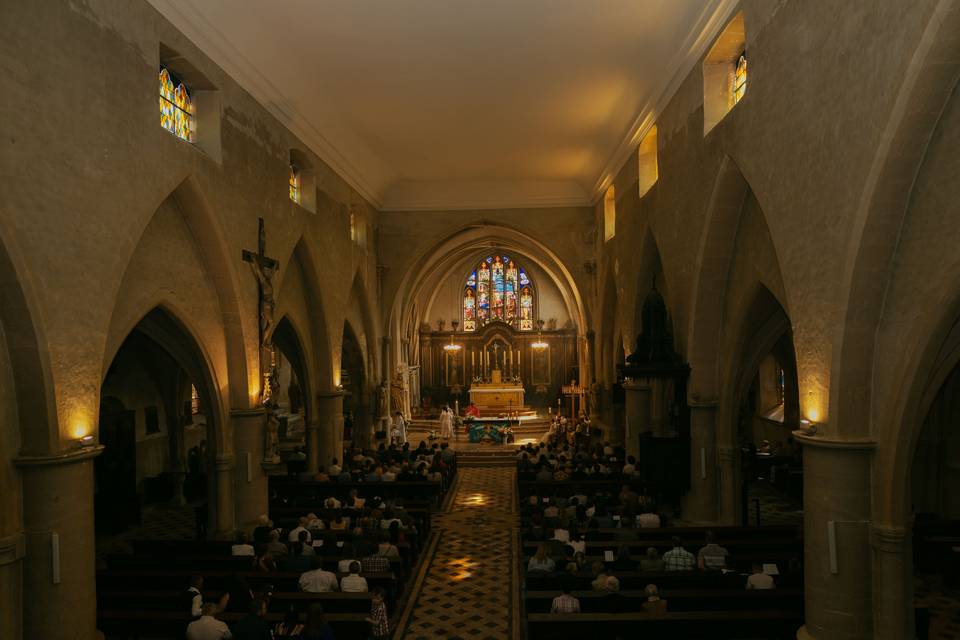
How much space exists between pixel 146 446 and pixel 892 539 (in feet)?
63.1

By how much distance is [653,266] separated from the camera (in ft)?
63.2

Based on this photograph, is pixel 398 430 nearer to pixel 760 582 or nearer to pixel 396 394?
pixel 396 394

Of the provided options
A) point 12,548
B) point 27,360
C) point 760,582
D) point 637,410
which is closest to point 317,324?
point 637,410

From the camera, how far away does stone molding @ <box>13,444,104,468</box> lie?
28.8 feet

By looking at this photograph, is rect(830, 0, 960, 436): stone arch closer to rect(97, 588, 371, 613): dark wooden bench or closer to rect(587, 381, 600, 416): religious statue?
rect(97, 588, 371, 613): dark wooden bench

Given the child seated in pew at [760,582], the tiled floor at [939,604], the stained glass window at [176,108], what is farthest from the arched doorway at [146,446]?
the tiled floor at [939,604]

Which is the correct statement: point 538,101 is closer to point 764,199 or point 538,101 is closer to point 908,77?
point 764,199

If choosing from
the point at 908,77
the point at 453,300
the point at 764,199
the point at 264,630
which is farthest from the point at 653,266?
the point at 453,300

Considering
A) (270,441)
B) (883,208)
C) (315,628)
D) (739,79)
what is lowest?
(315,628)

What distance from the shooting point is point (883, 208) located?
25.4 feet

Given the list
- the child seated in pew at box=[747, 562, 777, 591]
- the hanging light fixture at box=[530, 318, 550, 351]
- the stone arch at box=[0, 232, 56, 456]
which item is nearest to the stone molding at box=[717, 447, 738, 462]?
the child seated in pew at box=[747, 562, 777, 591]

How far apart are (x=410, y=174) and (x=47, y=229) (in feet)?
61.7

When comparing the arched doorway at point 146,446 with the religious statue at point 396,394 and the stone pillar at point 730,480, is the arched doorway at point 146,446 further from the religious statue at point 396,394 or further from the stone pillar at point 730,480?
the stone pillar at point 730,480

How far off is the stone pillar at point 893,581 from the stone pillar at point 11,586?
10.1m
